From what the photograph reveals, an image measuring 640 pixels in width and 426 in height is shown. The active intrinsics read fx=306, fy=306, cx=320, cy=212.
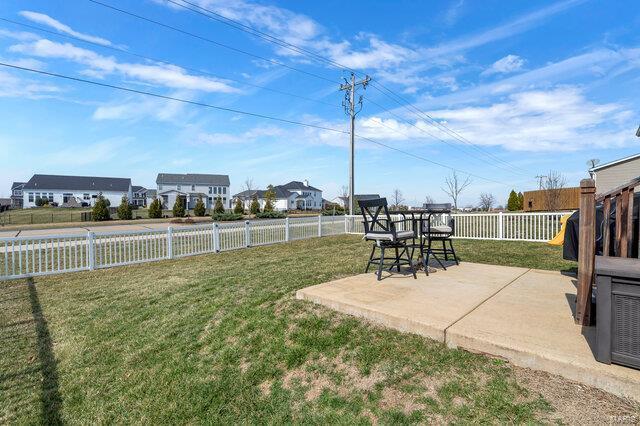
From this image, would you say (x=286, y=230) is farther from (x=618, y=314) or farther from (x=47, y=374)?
(x=618, y=314)

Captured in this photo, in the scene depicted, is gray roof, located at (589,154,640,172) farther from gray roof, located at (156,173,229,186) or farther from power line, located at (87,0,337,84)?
gray roof, located at (156,173,229,186)

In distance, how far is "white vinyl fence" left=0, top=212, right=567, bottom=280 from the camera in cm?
704

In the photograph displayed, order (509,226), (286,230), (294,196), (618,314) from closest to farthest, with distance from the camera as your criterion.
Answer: (618,314) → (509,226) → (286,230) → (294,196)

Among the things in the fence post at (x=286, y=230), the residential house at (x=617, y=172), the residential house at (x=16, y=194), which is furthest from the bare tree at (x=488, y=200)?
the residential house at (x=16, y=194)

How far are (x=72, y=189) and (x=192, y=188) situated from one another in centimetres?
1920

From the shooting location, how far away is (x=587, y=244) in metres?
2.35

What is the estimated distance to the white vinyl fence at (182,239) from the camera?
7039 millimetres

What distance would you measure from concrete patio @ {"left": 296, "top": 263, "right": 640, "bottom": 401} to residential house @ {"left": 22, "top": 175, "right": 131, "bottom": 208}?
57.3 meters

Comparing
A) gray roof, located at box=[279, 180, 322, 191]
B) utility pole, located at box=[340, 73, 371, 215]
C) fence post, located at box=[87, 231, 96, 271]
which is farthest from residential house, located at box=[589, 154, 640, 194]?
gray roof, located at box=[279, 180, 322, 191]

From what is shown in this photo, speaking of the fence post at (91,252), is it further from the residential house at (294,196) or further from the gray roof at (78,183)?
the gray roof at (78,183)

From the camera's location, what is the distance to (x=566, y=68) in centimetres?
1190

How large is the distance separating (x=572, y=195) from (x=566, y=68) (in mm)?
15239

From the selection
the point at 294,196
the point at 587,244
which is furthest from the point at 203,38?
the point at 294,196

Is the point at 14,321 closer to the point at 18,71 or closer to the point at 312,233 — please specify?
the point at 18,71
